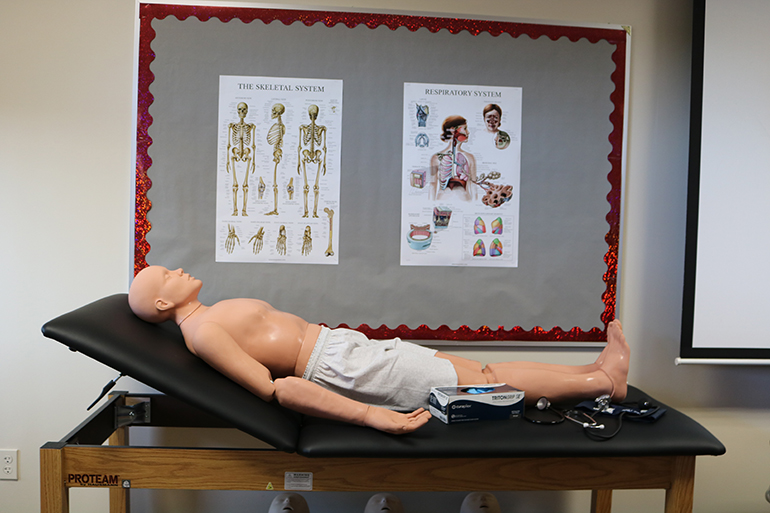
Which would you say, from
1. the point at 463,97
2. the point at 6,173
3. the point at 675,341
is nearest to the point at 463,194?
the point at 463,97

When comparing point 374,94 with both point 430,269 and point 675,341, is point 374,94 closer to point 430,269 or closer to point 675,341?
point 430,269

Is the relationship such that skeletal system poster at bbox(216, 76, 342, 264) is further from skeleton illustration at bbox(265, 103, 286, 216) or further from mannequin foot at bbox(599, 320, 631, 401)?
mannequin foot at bbox(599, 320, 631, 401)

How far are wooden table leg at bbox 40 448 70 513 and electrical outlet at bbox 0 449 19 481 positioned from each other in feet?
2.78

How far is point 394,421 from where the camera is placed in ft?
3.95

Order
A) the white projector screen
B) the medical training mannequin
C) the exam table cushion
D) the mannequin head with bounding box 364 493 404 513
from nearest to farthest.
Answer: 1. the exam table cushion
2. the medical training mannequin
3. the mannequin head with bounding box 364 493 404 513
4. the white projector screen

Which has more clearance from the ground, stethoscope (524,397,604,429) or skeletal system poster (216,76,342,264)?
skeletal system poster (216,76,342,264)

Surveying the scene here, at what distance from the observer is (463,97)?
5.98 ft

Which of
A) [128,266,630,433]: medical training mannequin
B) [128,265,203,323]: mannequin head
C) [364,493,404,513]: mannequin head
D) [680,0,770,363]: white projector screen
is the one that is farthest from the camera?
[680,0,770,363]: white projector screen

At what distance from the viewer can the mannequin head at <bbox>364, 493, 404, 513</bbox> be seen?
1501 millimetres

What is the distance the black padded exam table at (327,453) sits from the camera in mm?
1146

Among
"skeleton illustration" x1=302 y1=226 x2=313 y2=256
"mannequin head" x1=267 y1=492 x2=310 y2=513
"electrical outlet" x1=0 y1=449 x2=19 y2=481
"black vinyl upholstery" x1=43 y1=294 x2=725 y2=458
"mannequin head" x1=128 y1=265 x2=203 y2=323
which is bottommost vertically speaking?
"electrical outlet" x1=0 y1=449 x2=19 y2=481

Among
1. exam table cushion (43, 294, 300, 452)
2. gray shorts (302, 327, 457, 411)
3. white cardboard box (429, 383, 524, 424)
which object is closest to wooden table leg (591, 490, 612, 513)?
white cardboard box (429, 383, 524, 424)

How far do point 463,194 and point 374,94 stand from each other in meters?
0.50

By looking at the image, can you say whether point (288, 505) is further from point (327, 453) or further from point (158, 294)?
point (158, 294)
